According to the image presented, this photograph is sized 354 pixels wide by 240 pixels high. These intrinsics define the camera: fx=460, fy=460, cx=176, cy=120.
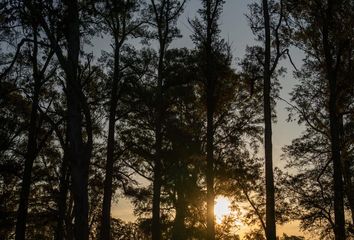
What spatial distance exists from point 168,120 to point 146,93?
8.97ft

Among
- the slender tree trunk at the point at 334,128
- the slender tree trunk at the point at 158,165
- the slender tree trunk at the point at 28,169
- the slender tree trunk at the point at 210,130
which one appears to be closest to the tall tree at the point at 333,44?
the slender tree trunk at the point at 334,128

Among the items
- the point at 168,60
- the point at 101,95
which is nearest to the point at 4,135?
the point at 101,95

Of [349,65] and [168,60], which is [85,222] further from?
[168,60]

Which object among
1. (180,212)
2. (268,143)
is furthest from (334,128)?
(180,212)

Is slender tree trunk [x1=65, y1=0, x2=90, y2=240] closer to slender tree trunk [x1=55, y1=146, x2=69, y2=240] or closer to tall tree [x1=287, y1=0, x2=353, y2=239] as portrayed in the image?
tall tree [x1=287, y1=0, x2=353, y2=239]

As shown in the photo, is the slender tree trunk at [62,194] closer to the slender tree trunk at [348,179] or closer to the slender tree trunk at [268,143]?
the slender tree trunk at [268,143]

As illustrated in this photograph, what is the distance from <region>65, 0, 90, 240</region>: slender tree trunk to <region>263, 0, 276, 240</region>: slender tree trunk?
8.09 metres

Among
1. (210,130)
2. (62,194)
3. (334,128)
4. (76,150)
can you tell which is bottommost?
(76,150)

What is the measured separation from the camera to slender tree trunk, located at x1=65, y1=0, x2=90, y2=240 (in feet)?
35.7

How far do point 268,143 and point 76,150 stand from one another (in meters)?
8.72

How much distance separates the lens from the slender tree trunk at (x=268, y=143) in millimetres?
16828

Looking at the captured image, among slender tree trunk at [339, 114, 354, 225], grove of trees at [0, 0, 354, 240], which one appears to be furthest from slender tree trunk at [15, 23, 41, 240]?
slender tree trunk at [339, 114, 354, 225]

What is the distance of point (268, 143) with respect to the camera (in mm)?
17578

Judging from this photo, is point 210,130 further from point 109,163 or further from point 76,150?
point 76,150
